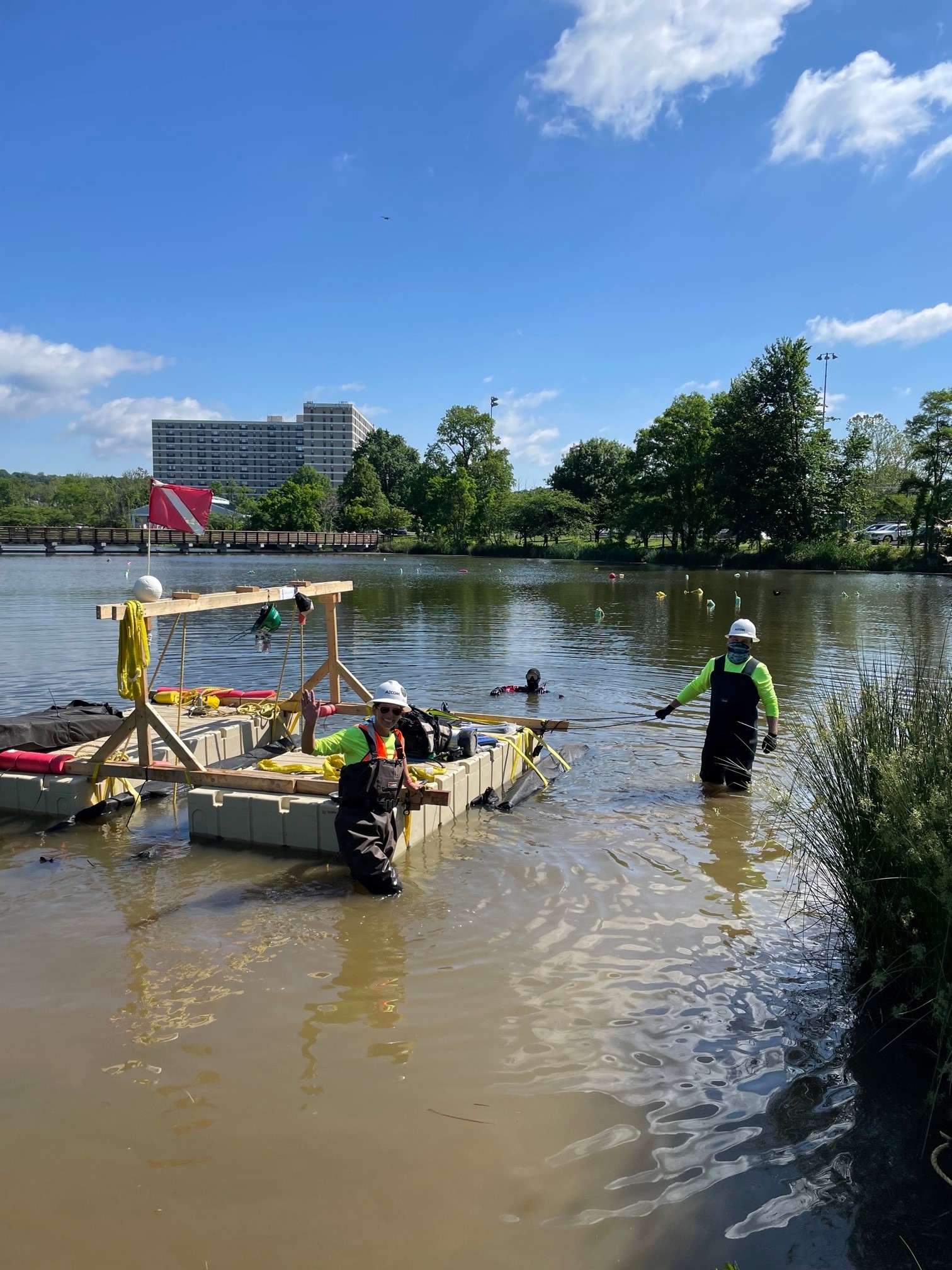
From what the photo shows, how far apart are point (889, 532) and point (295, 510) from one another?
78.3 metres

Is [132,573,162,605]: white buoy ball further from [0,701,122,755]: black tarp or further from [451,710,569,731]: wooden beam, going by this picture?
[451,710,569,731]: wooden beam

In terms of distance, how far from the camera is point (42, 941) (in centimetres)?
623

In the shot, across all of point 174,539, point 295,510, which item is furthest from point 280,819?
point 295,510

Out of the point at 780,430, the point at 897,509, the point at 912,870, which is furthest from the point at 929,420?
the point at 912,870

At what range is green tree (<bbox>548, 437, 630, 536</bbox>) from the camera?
98.5m

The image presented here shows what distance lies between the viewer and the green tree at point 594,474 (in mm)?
98500

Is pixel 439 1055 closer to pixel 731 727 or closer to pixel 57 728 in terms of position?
pixel 731 727

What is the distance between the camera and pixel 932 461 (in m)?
63.2

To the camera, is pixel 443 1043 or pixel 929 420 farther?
pixel 929 420

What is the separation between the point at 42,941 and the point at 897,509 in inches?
3333

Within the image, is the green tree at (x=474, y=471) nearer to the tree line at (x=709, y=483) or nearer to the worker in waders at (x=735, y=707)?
the tree line at (x=709, y=483)

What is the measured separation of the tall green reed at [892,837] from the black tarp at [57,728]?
8.09 meters

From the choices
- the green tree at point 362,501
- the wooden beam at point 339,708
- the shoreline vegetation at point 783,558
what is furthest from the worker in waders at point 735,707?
the green tree at point 362,501

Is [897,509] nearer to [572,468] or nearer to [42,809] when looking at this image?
[572,468]
